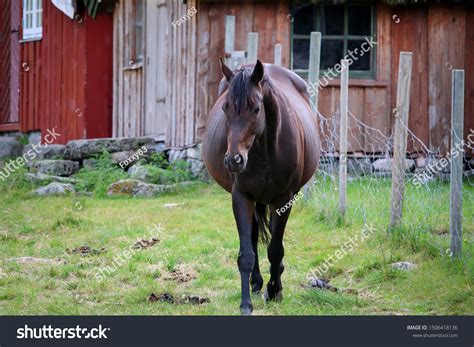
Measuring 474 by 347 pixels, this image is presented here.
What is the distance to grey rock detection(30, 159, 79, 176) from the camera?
14.9 meters

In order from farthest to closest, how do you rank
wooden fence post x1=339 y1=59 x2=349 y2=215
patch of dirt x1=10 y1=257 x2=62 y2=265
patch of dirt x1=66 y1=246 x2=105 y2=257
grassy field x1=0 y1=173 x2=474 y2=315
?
wooden fence post x1=339 y1=59 x2=349 y2=215
patch of dirt x1=66 y1=246 x2=105 y2=257
patch of dirt x1=10 y1=257 x2=62 y2=265
grassy field x1=0 y1=173 x2=474 y2=315

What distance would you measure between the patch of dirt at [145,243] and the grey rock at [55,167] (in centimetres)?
547

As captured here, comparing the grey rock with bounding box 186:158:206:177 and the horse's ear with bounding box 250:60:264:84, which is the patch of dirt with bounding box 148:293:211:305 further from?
the grey rock with bounding box 186:158:206:177

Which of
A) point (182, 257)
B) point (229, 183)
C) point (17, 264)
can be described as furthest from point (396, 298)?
point (17, 264)

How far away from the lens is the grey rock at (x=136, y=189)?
43.4ft

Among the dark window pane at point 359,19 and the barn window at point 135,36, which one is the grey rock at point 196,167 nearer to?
the barn window at point 135,36

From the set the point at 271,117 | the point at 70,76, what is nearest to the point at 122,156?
the point at 70,76

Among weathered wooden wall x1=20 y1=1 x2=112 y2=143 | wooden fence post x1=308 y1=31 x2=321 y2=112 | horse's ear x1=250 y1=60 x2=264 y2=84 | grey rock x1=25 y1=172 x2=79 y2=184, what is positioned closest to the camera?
horse's ear x1=250 y1=60 x2=264 y2=84

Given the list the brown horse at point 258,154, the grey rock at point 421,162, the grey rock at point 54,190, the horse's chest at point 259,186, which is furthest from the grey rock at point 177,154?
the horse's chest at point 259,186

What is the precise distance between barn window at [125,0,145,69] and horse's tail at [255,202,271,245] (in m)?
9.04

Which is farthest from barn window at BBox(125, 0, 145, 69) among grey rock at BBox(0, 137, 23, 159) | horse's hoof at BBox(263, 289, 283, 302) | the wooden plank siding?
horse's hoof at BBox(263, 289, 283, 302)

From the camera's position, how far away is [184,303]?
7.09 m

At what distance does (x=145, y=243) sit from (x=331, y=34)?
6717 millimetres

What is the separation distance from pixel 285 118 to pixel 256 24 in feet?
27.1
